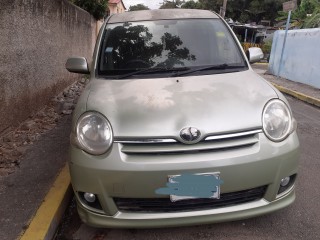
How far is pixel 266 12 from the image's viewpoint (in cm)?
3988

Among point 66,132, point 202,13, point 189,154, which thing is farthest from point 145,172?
point 66,132

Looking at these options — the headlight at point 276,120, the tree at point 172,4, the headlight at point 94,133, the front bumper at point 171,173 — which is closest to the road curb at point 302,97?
the headlight at point 276,120

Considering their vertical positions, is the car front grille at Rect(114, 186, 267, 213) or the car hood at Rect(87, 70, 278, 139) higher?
the car hood at Rect(87, 70, 278, 139)

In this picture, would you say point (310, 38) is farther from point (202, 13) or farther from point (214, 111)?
point (214, 111)

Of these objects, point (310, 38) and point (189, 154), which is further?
point (310, 38)

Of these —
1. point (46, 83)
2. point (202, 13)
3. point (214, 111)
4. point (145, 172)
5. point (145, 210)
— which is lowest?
point (46, 83)

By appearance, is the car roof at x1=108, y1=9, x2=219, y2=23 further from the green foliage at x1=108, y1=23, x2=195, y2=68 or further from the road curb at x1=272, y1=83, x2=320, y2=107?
the road curb at x1=272, y1=83, x2=320, y2=107

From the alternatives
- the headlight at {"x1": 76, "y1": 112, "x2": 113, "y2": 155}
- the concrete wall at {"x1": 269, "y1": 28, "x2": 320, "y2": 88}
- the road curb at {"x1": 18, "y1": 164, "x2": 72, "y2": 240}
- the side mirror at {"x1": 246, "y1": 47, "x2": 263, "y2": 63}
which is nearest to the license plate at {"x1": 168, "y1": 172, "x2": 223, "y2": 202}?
the headlight at {"x1": 76, "y1": 112, "x2": 113, "y2": 155}

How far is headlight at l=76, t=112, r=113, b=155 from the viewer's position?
2.29 m

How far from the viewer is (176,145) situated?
2240 millimetres

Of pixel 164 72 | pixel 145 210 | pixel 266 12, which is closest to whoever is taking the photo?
pixel 145 210

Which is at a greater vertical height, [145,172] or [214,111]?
[214,111]

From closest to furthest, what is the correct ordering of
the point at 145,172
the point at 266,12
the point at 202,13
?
the point at 145,172
the point at 202,13
the point at 266,12

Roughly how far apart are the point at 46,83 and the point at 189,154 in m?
4.52
